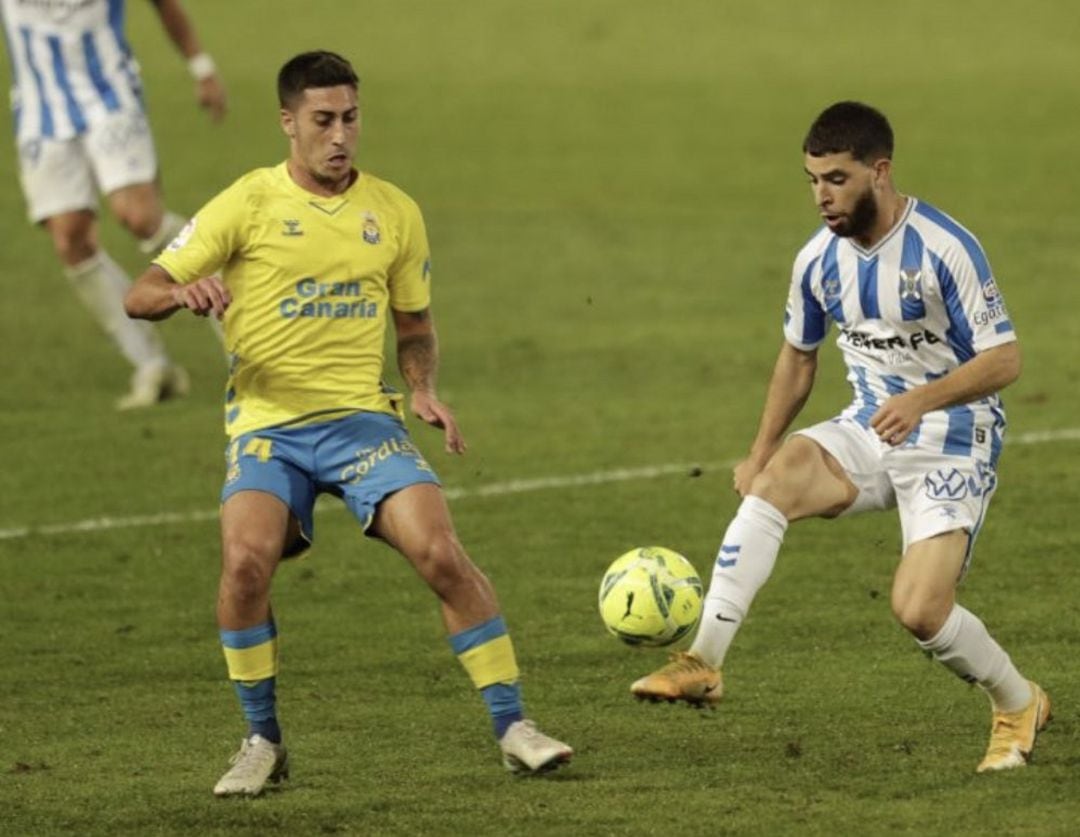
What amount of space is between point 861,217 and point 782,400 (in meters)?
0.70

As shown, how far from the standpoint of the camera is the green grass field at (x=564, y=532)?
7859 millimetres

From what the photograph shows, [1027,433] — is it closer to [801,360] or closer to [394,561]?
[394,561]

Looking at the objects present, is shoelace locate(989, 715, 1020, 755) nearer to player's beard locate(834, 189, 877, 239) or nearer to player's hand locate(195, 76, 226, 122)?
player's beard locate(834, 189, 877, 239)

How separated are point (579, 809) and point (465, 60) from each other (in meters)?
25.8

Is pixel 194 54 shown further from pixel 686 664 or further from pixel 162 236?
pixel 686 664

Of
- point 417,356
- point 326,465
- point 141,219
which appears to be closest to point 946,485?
point 417,356

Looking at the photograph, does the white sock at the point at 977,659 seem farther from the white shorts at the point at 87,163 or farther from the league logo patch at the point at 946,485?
the white shorts at the point at 87,163

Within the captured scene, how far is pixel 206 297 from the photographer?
7.66 metres

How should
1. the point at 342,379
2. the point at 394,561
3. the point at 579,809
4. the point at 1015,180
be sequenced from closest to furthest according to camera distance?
1. the point at 579,809
2. the point at 342,379
3. the point at 394,561
4. the point at 1015,180

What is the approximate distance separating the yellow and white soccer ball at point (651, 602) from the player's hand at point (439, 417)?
68 cm

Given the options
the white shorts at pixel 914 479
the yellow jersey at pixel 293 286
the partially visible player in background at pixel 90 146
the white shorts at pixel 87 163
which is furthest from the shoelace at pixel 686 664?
the white shorts at pixel 87 163

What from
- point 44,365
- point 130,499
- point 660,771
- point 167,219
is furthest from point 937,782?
point 44,365

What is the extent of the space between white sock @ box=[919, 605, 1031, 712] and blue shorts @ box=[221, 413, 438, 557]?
1.59m

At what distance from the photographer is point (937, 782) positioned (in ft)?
25.4
